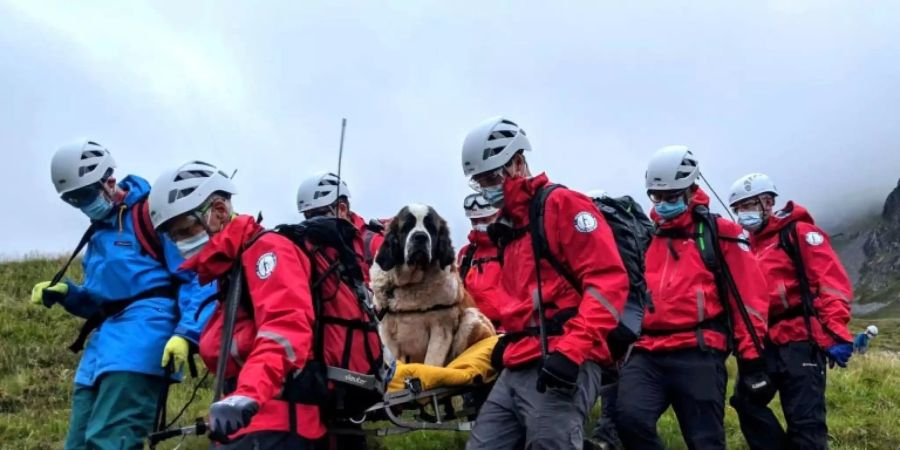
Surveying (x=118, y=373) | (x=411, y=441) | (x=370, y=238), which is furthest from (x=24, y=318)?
(x=118, y=373)

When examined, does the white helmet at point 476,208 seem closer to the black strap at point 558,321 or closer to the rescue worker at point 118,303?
the rescue worker at point 118,303

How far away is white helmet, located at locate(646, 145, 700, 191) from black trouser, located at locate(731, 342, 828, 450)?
6.51 ft

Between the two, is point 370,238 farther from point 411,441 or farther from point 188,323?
point 188,323

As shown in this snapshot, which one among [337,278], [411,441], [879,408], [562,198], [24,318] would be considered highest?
[562,198]

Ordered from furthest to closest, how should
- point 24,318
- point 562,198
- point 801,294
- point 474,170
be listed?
point 24,318
point 801,294
point 474,170
point 562,198

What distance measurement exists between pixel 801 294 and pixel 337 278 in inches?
216

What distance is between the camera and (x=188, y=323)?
17.4ft

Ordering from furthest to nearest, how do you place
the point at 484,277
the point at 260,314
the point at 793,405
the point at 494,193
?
1. the point at 484,277
2. the point at 793,405
3. the point at 494,193
4. the point at 260,314

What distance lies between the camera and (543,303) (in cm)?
500

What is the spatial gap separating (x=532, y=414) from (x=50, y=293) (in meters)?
3.33

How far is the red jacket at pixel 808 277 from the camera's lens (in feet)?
25.9

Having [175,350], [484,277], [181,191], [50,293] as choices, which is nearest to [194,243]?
[181,191]

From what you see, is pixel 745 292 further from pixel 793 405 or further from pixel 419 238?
pixel 419 238

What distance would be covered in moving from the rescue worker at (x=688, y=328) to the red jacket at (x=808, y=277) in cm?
119
